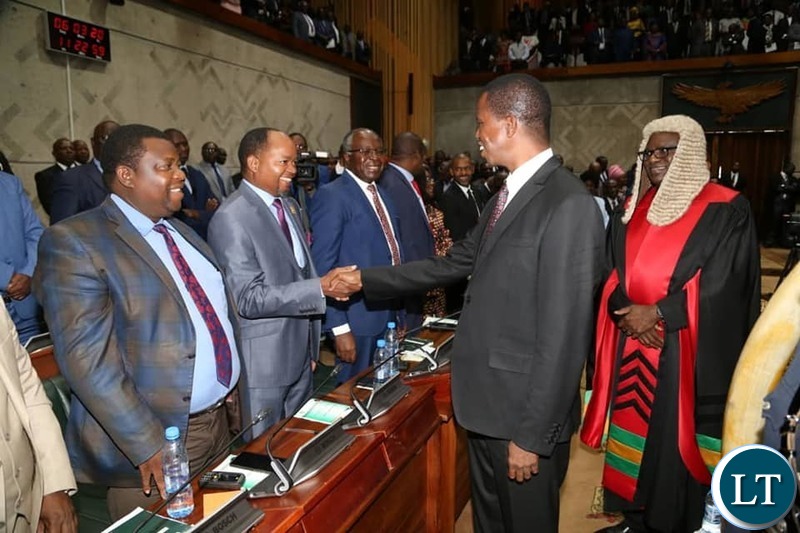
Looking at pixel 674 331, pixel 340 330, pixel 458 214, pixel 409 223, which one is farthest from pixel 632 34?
pixel 340 330

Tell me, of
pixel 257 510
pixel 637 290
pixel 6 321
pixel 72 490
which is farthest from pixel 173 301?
pixel 637 290

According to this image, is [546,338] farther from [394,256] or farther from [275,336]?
[394,256]

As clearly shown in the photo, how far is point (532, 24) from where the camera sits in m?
13.1

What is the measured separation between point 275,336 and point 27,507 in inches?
42.3

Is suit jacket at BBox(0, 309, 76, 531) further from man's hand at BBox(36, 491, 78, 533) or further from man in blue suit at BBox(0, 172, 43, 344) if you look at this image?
man in blue suit at BBox(0, 172, 43, 344)

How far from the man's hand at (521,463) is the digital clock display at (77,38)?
6.01 meters

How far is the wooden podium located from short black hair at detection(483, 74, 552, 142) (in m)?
1.10

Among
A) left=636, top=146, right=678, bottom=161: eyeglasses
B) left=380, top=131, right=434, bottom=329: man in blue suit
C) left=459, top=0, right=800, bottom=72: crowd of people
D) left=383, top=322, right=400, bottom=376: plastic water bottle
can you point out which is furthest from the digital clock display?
left=459, top=0, right=800, bottom=72: crowd of people

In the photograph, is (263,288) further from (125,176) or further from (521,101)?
(521,101)

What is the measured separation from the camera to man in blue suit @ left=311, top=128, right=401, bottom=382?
282 cm

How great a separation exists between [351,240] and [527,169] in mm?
1420

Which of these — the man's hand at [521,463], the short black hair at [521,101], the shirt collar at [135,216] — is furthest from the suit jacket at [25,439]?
the short black hair at [521,101]

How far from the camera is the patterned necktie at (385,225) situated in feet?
10.2

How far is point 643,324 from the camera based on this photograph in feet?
7.18
